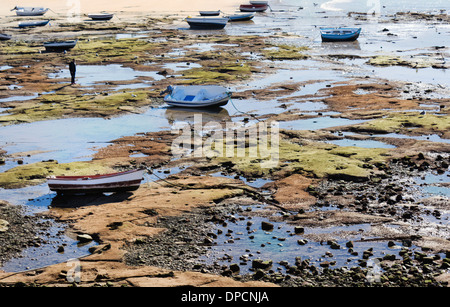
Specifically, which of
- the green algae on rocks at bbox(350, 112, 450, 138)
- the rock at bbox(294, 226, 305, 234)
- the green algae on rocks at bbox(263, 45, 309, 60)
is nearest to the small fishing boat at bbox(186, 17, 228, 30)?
the green algae on rocks at bbox(263, 45, 309, 60)

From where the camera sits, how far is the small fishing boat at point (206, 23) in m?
94.6

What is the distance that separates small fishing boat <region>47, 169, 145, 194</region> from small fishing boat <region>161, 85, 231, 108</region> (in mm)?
16685

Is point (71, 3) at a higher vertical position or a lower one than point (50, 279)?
higher

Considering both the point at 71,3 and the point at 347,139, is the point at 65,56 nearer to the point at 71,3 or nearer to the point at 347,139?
the point at 347,139

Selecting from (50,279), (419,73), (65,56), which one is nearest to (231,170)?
(50,279)

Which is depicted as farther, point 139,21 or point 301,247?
point 139,21

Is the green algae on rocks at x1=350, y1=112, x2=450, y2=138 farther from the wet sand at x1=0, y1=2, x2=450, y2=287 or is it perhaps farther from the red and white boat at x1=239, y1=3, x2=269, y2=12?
the red and white boat at x1=239, y1=3, x2=269, y2=12

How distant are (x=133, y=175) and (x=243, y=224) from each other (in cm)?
611

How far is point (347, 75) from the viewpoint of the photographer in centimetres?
5316

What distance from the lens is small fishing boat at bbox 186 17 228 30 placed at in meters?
94.6

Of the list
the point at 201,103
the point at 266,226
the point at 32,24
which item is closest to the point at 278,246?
the point at 266,226

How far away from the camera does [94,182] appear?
25234mm

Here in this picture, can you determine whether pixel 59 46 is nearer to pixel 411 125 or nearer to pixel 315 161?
pixel 411 125

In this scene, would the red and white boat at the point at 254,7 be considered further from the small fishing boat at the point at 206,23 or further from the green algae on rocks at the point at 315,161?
the green algae on rocks at the point at 315,161
